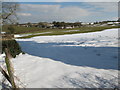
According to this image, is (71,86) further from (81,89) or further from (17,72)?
(17,72)

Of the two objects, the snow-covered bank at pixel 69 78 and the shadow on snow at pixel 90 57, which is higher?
the shadow on snow at pixel 90 57

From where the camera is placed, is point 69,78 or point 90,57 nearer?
point 69,78

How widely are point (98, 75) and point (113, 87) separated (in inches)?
35.1

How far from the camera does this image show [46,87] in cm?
360

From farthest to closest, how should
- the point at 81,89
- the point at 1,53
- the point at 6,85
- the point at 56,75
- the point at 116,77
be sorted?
the point at 1,53, the point at 56,75, the point at 116,77, the point at 6,85, the point at 81,89

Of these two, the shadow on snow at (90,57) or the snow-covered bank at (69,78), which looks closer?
the snow-covered bank at (69,78)

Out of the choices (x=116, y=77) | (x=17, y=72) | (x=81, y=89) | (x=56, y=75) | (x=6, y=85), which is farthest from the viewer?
(x=17, y=72)

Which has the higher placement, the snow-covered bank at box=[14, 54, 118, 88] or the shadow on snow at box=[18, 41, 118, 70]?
the shadow on snow at box=[18, 41, 118, 70]

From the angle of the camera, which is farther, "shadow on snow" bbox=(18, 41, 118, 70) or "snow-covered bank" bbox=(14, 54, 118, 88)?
"shadow on snow" bbox=(18, 41, 118, 70)

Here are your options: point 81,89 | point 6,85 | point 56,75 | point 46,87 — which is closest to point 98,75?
point 81,89

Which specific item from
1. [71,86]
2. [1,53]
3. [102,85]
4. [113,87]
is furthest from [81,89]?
[1,53]

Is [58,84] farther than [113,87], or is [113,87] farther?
[58,84]

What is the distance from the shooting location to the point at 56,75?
4500 millimetres

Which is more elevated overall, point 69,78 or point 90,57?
point 90,57
